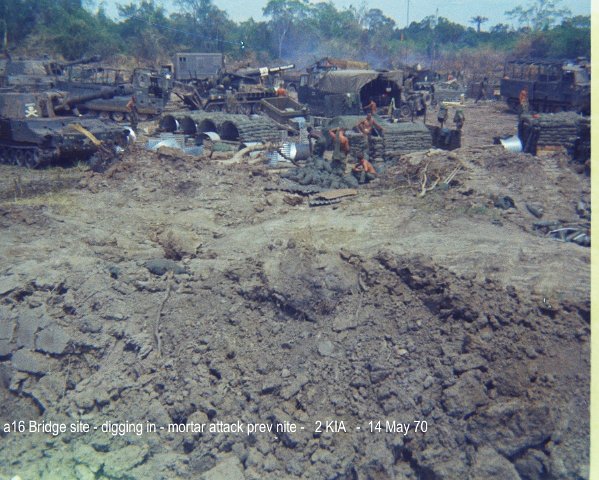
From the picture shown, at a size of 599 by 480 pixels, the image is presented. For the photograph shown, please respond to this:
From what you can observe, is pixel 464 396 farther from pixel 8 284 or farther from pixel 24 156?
pixel 24 156

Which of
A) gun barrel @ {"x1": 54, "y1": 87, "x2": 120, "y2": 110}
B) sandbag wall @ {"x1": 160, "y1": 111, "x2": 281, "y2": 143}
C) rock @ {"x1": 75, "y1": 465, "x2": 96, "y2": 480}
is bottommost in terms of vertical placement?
rock @ {"x1": 75, "y1": 465, "x2": 96, "y2": 480}

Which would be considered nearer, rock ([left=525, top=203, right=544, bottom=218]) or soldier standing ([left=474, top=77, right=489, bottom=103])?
rock ([left=525, top=203, right=544, bottom=218])

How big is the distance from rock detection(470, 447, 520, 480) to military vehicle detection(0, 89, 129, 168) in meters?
11.7

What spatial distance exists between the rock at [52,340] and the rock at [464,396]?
13.2ft

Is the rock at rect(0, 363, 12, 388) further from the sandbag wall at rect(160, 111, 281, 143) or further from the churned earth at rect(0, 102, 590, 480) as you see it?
the sandbag wall at rect(160, 111, 281, 143)

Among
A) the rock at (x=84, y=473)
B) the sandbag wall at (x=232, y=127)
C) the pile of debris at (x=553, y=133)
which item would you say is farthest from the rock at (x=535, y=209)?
the sandbag wall at (x=232, y=127)

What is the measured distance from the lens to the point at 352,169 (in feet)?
42.8

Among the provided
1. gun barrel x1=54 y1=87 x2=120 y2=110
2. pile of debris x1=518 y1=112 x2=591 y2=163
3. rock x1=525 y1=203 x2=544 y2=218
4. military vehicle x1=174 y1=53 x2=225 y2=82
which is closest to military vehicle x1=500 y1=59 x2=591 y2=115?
pile of debris x1=518 y1=112 x2=591 y2=163

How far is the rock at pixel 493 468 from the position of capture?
4617 mm

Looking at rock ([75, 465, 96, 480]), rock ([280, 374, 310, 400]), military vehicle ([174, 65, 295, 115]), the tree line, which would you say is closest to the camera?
rock ([75, 465, 96, 480])

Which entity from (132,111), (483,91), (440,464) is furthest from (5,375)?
(483,91)

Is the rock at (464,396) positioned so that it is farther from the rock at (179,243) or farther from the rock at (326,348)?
the rock at (179,243)

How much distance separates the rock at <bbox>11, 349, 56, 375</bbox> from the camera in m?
6.02

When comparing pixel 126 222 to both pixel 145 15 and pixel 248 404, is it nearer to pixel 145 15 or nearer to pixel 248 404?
pixel 248 404
